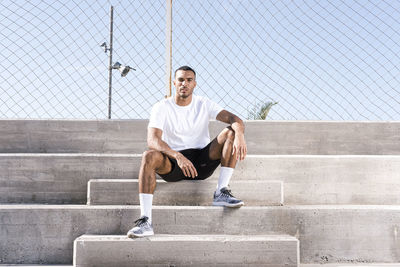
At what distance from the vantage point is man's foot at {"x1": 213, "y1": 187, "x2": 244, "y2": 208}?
2160 millimetres

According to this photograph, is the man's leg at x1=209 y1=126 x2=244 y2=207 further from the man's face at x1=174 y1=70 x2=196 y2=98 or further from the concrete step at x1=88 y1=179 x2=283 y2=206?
the man's face at x1=174 y1=70 x2=196 y2=98

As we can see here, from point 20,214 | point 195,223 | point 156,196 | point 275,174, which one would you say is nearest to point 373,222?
point 275,174

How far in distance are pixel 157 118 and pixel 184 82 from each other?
11.5 inches

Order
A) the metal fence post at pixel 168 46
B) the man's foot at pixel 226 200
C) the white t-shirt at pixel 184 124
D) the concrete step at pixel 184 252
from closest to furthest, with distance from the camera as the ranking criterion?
the concrete step at pixel 184 252
the man's foot at pixel 226 200
the white t-shirt at pixel 184 124
the metal fence post at pixel 168 46

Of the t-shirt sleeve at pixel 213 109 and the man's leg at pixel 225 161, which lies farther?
the t-shirt sleeve at pixel 213 109

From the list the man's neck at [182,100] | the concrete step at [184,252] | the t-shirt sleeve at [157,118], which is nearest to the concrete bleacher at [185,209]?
the concrete step at [184,252]

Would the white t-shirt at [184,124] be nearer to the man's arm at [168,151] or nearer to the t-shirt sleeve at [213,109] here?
the t-shirt sleeve at [213,109]

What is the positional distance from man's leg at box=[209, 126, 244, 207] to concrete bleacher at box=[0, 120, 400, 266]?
0.22 ft

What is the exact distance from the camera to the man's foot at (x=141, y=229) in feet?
6.29

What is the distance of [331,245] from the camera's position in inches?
85.7

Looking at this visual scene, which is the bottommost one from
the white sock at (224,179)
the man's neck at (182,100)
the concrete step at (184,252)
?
the concrete step at (184,252)

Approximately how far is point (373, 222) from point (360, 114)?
1.46 m

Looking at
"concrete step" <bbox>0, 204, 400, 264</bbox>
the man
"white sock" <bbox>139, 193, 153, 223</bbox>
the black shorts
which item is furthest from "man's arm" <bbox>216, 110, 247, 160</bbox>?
"white sock" <bbox>139, 193, 153, 223</bbox>

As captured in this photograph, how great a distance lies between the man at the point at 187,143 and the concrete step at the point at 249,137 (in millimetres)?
763
